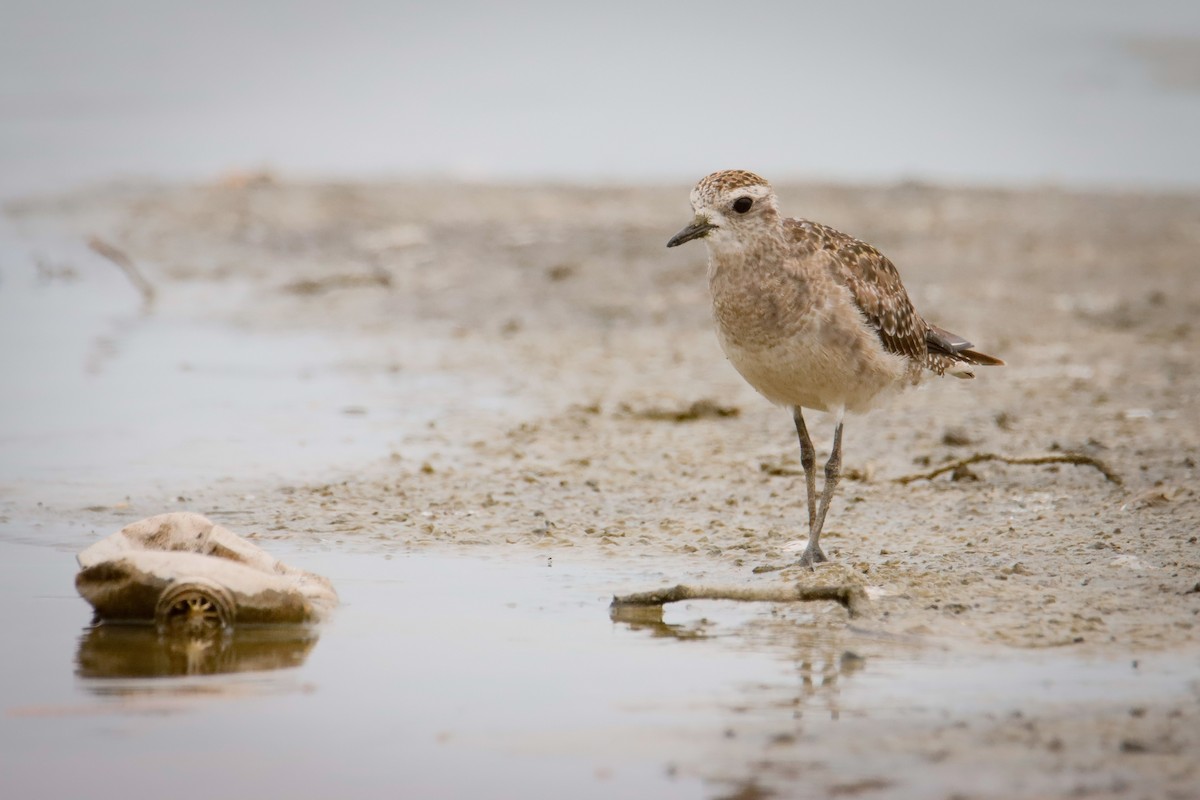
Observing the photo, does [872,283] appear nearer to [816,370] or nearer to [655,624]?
[816,370]

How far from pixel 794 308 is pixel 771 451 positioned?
241cm

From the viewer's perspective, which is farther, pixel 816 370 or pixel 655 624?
pixel 816 370

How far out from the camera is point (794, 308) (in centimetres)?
691

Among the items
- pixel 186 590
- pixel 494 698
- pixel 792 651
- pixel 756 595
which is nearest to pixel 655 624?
pixel 756 595

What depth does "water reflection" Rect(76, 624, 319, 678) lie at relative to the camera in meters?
5.34

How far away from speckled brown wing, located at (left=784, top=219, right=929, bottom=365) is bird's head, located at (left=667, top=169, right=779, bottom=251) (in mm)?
181

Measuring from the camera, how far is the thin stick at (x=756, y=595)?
5.90 m

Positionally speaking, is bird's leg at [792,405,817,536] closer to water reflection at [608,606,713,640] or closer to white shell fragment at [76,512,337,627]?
water reflection at [608,606,713,640]

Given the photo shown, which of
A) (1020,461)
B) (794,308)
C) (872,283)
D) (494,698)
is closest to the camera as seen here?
(494,698)

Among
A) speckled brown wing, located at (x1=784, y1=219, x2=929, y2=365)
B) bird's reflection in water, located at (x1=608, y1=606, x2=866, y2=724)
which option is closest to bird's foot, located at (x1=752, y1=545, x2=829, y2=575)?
bird's reflection in water, located at (x1=608, y1=606, x2=866, y2=724)

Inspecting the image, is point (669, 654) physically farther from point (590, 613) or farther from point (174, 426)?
point (174, 426)

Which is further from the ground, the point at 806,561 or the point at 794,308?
the point at 794,308

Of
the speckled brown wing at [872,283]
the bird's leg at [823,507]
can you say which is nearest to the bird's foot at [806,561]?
the bird's leg at [823,507]

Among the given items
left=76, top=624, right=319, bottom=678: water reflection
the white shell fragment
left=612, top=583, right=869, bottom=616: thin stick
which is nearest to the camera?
left=76, top=624, right=319, bottom=678: water reflection
